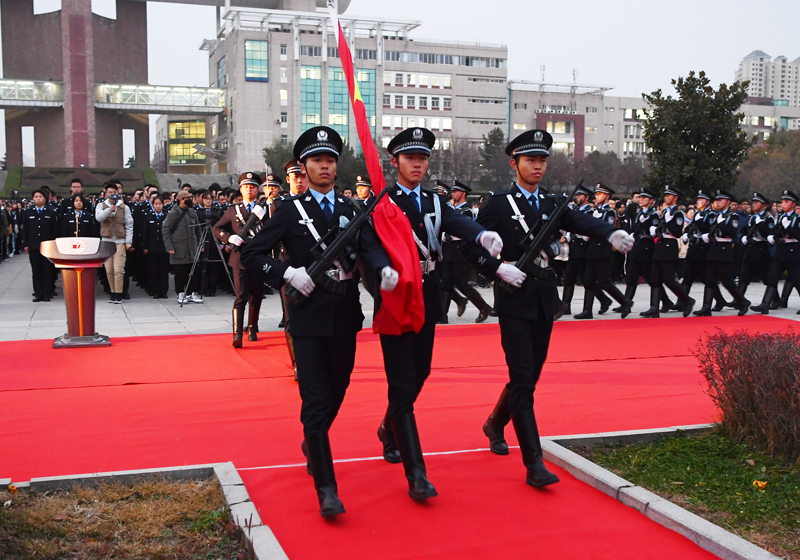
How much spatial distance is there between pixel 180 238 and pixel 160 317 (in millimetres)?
2778

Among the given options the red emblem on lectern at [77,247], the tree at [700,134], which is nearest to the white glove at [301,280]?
the red emblem on lectern at [77,247]

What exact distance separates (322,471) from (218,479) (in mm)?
708

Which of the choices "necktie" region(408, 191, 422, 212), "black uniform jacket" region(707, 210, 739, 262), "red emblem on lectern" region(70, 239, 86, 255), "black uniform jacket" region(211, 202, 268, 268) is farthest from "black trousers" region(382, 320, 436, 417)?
"black uniform jacket" region(707, 210, 739, 262)

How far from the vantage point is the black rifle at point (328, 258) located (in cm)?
434

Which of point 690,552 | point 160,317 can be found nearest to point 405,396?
point 690,552

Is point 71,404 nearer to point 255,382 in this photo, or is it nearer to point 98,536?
point 255,382

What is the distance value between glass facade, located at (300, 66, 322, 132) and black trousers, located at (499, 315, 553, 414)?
3262 inches

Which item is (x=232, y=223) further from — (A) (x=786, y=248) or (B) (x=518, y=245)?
(A) (x=786, y=248)

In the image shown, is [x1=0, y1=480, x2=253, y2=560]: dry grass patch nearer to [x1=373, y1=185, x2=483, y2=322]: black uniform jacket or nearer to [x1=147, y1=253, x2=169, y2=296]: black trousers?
[x1=373, y1=185, x2=483, y2=322]: black uniform jacket

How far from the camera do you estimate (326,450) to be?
4.28 meters

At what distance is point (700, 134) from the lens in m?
20.8

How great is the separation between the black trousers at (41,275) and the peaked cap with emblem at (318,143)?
38.3ft

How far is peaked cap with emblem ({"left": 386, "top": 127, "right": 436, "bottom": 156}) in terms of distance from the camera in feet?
16.3

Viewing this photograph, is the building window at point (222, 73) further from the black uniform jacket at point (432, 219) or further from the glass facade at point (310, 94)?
the black uniform jacket at point (432, 219)
